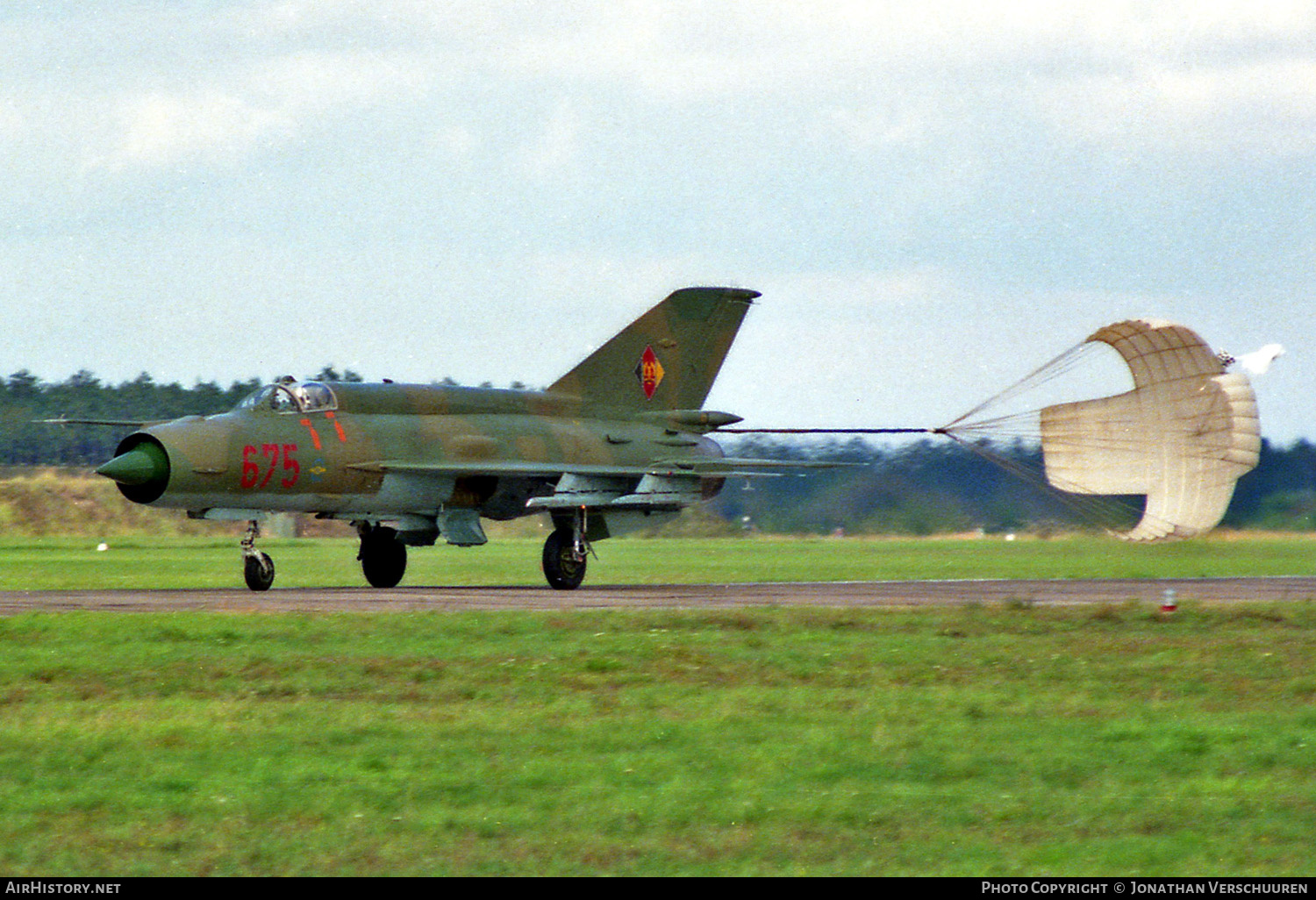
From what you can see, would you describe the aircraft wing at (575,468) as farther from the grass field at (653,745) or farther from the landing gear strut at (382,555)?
the grass field at (653,745)

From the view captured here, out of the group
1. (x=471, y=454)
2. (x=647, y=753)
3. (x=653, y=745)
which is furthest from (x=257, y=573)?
(x=647, y=753)

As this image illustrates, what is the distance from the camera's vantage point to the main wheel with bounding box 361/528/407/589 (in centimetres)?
2603

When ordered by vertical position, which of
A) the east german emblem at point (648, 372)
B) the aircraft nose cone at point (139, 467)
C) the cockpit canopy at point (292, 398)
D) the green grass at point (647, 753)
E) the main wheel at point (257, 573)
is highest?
the east german emblem at point (648, 372)

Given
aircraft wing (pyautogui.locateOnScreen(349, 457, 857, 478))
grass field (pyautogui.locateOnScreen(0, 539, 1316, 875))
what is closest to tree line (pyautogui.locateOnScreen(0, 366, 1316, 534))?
aircraft wing (pyautogui.locateOnScreen(349, 457, 857, 478))

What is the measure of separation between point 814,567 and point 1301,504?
32.0 ft

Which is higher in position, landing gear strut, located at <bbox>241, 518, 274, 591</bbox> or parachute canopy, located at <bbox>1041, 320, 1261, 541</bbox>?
parachute canopy, located at <bbox>1041, 320, 1261, 541</bbox>

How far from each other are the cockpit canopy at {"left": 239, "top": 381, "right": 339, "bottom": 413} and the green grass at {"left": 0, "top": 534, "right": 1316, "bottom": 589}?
3419 millimetres

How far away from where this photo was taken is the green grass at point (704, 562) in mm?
30391

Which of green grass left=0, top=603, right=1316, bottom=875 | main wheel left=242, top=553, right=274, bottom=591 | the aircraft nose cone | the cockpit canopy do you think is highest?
the cockpit canopy

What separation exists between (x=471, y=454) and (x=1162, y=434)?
11.1 meters

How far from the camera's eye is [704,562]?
127 feet

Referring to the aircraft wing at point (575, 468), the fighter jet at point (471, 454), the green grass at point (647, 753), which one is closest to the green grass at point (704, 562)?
the fighter jet at point (471, 454)

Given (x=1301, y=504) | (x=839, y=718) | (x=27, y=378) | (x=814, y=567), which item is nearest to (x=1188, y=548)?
(x=1301, y=504)

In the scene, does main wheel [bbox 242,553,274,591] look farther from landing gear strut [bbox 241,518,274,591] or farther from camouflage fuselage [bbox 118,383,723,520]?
camouflage fuselage [bbox 118,383,723,520]
